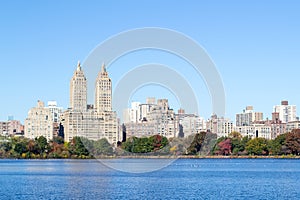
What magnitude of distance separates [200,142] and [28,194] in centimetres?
9577

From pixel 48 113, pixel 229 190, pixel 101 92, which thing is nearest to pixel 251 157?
pixel 101 92

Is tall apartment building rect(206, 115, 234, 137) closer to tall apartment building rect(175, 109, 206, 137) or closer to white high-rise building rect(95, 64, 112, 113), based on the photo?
tall apartment building rect(175, 109, 206, 137)

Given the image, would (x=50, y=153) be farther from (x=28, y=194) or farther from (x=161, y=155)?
(x=28, y=194)

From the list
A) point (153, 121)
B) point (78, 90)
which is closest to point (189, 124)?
point (153, 121)

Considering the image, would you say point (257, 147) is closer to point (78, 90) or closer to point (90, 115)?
point (90, 115)

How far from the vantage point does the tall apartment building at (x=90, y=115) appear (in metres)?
141

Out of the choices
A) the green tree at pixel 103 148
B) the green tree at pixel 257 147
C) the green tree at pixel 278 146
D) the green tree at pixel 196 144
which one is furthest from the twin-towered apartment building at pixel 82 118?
the green tree at pixel 278 146

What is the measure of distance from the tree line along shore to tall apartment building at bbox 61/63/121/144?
7.66 m

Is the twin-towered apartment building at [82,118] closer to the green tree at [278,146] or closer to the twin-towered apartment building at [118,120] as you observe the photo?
the twin-towered apartment building at [118,120]

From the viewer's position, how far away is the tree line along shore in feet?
436

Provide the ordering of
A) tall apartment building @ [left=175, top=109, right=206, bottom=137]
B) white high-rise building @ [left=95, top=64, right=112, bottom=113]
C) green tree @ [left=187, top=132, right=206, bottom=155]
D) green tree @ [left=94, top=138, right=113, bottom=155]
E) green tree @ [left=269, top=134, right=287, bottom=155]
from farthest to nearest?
A: tall apartment building @ [left=175, top=109, right=206, bottom=137], green tree @ [left=187, top=132, right=206, bottom=155], green tree @ [left=269, top=134, right=287, bottom=155], green tree @ [left=94, top=138, right=113, bottom=155], white high-rise building @ [left=95, top=64, right=112, bottom=113]

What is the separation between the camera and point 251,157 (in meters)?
136

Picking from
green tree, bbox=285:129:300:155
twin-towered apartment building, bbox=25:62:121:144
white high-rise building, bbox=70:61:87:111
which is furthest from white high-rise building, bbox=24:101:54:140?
green tree, bbox=285:129:300:155

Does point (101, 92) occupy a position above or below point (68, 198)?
above
